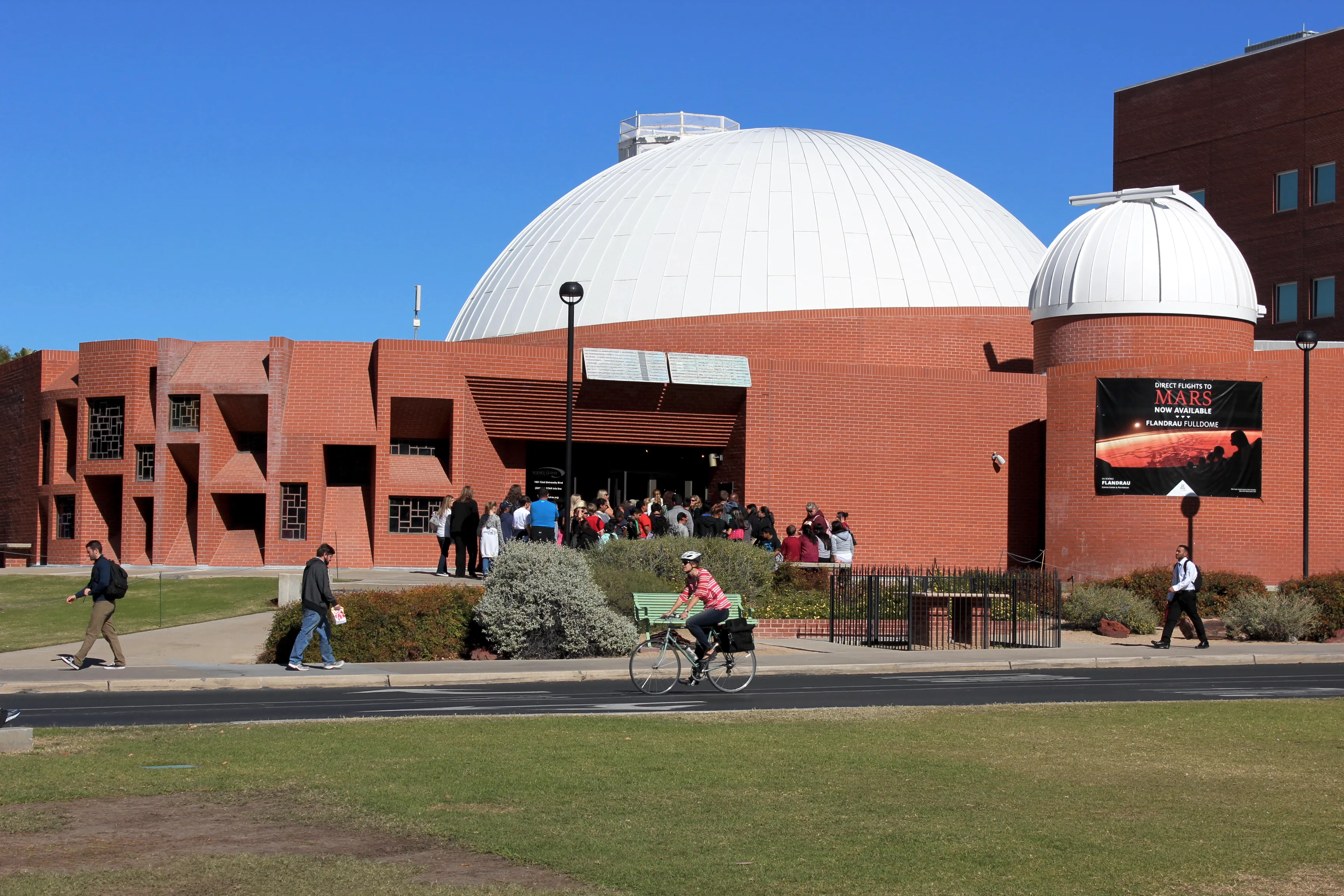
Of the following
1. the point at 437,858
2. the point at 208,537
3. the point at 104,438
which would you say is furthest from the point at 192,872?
the point at 104,438

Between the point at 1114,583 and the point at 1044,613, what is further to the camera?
the point at 1114,583

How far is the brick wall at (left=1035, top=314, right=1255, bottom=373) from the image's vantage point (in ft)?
114

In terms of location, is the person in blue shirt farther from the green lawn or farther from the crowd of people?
the green lawn

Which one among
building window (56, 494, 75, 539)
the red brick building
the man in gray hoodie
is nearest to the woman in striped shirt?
the man in gray hoodie


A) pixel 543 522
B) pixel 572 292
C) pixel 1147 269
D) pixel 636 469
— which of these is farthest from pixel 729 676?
pixel 1147 269

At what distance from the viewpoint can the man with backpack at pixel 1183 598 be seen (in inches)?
883

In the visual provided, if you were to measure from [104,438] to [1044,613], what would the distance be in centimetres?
2216

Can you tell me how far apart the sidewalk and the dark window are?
85.8 feet

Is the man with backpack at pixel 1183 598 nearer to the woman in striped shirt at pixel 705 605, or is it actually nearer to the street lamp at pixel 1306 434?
the street lamp at pixel 1306 434

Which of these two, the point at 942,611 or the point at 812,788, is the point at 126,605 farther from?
the point at 812,788

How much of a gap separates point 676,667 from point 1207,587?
52.8 ft

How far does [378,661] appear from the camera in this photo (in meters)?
19.4

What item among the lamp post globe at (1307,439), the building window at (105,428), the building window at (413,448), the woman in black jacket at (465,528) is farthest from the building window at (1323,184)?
the building window at (105,428)

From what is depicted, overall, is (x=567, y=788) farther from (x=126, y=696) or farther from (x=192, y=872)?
(x=126, y=696)
